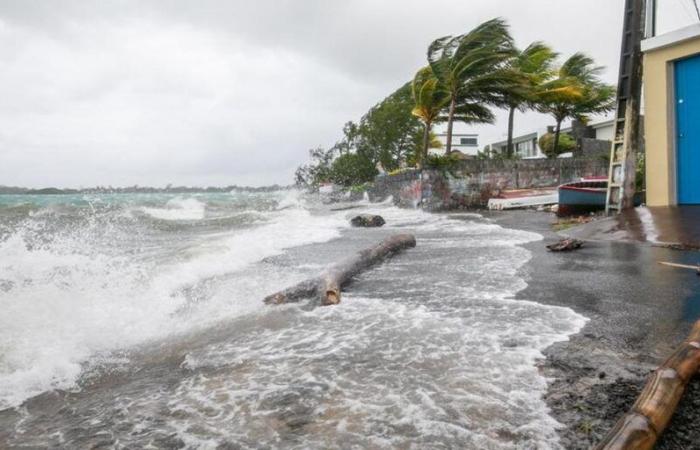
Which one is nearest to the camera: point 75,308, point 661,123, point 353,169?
point 75,308

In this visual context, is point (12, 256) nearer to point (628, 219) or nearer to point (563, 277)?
point (563, 277)

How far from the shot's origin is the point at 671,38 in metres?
9.80

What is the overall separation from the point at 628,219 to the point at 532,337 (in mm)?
7302

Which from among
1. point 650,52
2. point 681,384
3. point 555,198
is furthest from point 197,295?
point 555,198

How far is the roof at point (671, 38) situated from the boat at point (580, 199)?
12.0ft

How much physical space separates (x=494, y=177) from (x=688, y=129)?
35.8ft

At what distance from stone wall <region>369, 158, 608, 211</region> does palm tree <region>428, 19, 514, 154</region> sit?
3868 millimetres

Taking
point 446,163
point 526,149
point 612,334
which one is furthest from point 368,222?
point 526,149

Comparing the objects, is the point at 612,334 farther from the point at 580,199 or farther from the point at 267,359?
the point at 580,199

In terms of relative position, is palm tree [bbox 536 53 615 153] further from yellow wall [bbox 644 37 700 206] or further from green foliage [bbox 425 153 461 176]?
yellow wall [bbox 644 37 700 206]

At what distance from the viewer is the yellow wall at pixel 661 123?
991cm

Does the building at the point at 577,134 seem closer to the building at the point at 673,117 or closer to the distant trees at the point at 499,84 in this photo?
the distant trees at the point at 499,84

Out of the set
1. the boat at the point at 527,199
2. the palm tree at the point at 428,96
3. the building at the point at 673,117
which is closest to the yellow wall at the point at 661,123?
the building at the point at 673,117

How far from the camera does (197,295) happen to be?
607 cm
